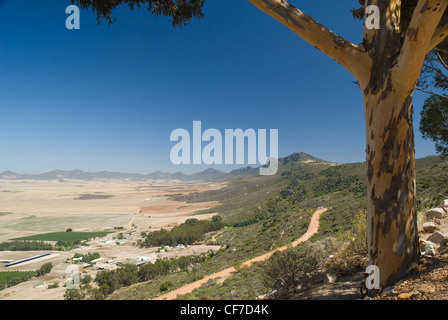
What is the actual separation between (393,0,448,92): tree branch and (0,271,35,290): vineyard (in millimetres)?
49094

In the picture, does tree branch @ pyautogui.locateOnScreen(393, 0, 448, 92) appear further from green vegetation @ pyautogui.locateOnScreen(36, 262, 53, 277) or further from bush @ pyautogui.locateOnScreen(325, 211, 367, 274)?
green vegetation @ pyautogui.locateOnScreen(36, 262, 53, 277)

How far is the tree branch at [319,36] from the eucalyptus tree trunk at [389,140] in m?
0.02

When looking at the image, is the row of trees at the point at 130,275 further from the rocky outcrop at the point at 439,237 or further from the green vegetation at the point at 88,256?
the rocky outcrop at the point at 439,237

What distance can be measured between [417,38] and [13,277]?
2102 inches

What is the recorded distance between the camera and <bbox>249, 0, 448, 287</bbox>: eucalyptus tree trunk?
263 centimetres

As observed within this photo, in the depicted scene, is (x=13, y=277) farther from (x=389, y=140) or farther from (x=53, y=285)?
(x=389, y=140)

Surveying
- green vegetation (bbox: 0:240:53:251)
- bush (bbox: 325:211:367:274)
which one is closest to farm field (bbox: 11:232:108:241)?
green vegetation (bbox: 0:240:53:251)

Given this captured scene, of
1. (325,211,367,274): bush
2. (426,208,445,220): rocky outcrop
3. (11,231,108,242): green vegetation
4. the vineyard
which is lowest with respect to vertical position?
(11,231,108,242): green vegetation

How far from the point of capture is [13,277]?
35062mm

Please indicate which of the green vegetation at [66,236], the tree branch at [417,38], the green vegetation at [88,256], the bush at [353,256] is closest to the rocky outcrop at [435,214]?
the bush at [353,256]
